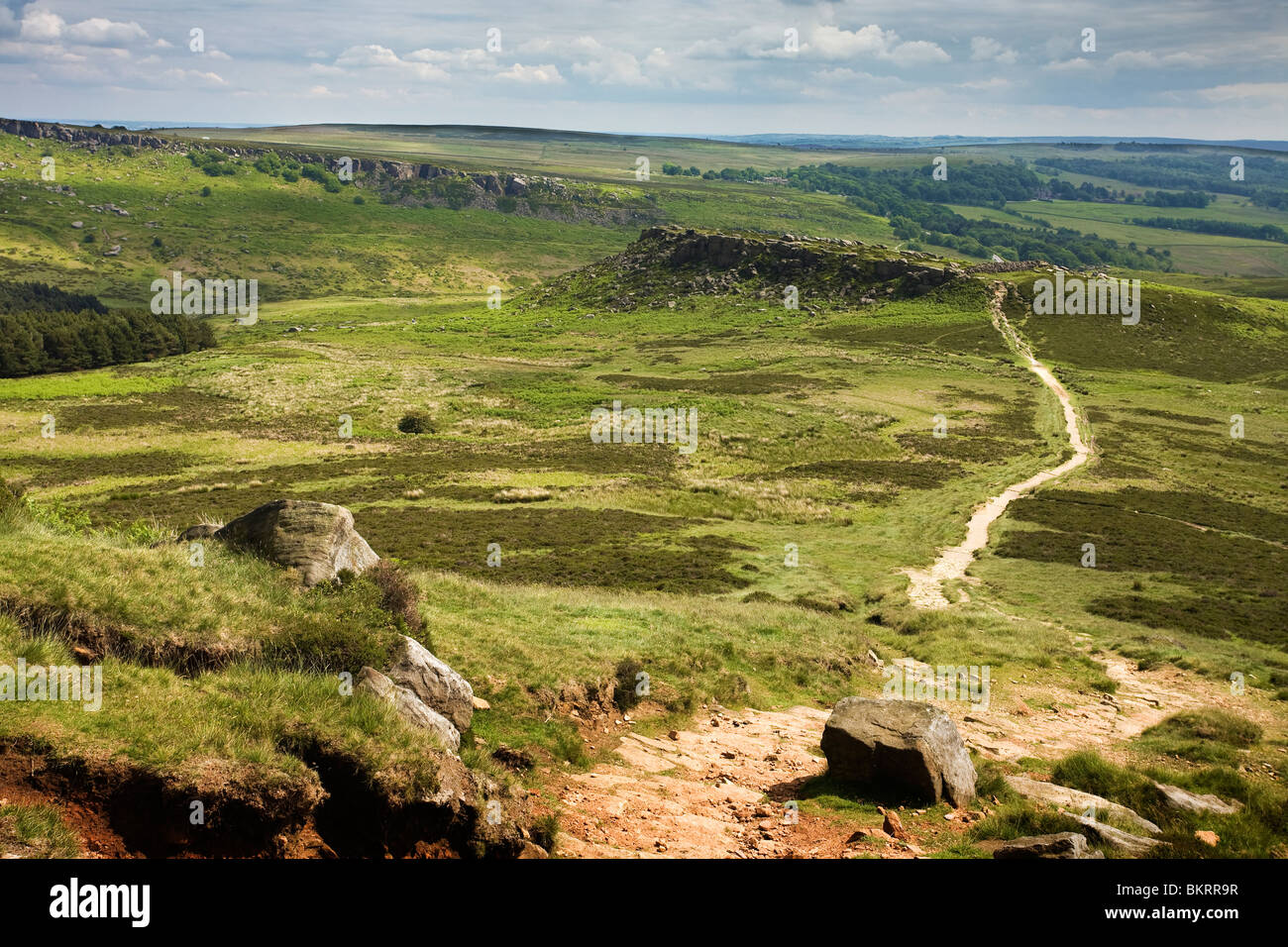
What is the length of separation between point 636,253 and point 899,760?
550 feet

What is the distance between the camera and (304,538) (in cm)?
1728

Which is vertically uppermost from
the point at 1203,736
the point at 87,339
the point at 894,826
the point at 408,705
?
the point at 87,339

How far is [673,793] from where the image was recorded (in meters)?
14.2

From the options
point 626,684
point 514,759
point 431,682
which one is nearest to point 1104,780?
point 626,684

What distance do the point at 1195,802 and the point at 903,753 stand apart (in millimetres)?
4945

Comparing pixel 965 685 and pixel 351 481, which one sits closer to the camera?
pixel 965 685

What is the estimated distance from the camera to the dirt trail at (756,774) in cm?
1231

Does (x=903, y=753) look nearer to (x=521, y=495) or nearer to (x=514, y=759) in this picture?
(x=514, y=759)

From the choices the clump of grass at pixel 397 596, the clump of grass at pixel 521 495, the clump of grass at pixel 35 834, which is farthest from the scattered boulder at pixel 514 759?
the clump of grass at pixel 521 495

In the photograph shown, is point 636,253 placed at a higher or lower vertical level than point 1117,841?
higher

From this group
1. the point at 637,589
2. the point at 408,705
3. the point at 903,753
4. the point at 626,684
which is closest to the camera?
the point at 408,705
